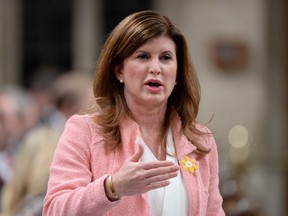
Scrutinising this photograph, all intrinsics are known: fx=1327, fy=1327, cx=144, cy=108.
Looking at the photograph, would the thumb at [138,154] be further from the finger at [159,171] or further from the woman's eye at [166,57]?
the woman's eye at [166,57]

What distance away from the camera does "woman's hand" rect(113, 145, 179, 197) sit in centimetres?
392

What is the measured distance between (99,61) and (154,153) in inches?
14.0

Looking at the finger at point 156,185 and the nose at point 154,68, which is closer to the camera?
the finger at point 156,185

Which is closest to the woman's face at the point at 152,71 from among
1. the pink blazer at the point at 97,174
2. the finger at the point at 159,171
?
the pink blazer at the point at 97,174

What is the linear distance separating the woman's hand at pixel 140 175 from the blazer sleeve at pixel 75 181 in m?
0.08

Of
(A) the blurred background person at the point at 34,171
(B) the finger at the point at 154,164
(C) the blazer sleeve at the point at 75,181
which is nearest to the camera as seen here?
(B) the finger at the point at 154,164

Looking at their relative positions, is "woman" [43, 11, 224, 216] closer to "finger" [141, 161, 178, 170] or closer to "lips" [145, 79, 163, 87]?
"lips" [145, 79, 163, 87]

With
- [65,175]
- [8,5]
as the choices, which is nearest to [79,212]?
[65,175]

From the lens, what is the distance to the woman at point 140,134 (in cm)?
413

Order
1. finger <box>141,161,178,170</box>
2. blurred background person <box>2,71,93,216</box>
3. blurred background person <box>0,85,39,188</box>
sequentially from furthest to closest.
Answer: blurred background person <box>0,85,39,188</box> → blurred background person <box>2,71,93,216</box> → finger <box>141,161,178,170</box>

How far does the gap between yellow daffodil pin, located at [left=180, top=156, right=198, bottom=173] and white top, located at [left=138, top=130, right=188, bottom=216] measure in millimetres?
33

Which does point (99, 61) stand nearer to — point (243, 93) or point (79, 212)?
point (79, 212)

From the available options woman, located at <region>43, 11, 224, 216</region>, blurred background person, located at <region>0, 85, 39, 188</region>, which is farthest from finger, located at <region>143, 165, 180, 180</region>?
blurred background person, located at <region>0, 85, 39, 188</region>

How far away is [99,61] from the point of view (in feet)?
14.3
